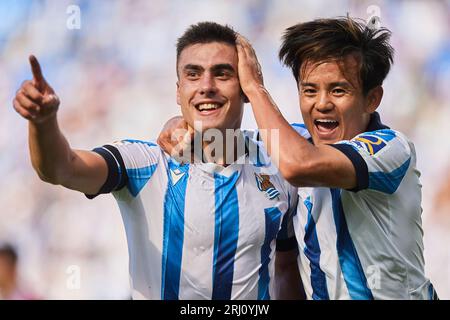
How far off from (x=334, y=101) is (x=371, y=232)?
0.69 meters

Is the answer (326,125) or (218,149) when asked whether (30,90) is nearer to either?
(218,149)

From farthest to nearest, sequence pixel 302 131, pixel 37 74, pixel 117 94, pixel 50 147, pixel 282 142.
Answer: pixel 117 94 < pixel 302 131 < pixel 282 142 < pixel 50 147 < pixel 37 74

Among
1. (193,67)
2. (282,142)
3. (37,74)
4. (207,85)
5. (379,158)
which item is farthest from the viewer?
(193,67)

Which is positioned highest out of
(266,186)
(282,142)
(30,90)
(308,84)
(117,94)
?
(117,94)

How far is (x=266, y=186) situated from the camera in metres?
3.22

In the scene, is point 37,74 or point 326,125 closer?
point 37,74

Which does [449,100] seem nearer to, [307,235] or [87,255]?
[87,255]

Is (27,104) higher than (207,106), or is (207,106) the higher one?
(207,106)

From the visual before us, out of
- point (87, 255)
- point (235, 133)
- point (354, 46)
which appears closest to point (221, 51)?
point (235, 133)

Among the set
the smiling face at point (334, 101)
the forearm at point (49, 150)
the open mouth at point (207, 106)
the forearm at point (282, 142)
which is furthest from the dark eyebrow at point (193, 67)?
the forearm at point (49, 150)

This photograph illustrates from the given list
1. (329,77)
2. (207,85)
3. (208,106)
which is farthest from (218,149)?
(329,77)

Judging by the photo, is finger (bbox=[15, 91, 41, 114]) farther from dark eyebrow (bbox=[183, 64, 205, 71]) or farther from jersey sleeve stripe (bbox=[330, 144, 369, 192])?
jersey sleeve stripe (bbox=[330, 144, 369, 192])

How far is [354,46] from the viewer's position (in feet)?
10.9

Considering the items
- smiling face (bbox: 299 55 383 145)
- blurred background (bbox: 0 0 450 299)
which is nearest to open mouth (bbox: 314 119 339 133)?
smiling face (bbox: 299 55 383 145)
